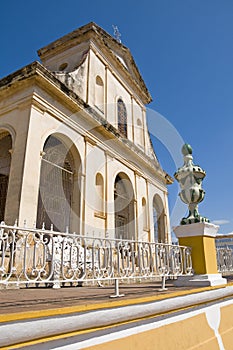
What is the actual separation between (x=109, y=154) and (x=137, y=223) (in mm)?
3707

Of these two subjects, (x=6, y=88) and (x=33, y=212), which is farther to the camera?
(x=6, y=88)

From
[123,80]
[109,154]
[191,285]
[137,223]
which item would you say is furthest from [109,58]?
[191,285]

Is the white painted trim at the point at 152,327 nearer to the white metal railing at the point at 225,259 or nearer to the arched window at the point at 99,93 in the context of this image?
the white metal railing at the point at 225,259

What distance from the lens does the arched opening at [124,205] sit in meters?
12.5

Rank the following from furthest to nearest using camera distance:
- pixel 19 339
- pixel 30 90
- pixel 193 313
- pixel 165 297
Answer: pixel 30 90 → pixel 193 313 → pixel 165 297 → pixel 19 339

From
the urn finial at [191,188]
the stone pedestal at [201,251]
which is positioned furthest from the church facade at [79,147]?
the urn finial at [191,188]

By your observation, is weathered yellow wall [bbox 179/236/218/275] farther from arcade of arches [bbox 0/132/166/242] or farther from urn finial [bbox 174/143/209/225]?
arcade of arches [bbox 0/132/166/242]

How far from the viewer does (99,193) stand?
10.5 meters

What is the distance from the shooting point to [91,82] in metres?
11.9

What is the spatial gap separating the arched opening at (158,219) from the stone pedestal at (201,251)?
10.8 metres

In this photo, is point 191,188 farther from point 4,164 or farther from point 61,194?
point 4,164

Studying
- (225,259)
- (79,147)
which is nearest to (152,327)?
(225,259)

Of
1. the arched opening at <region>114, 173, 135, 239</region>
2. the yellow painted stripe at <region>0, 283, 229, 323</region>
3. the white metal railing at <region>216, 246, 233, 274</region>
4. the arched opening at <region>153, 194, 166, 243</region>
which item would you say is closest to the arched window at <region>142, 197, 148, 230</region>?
the arched opening at <region>114, 173, 135, 239</region>

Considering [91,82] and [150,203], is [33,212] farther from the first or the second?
[150,203]
